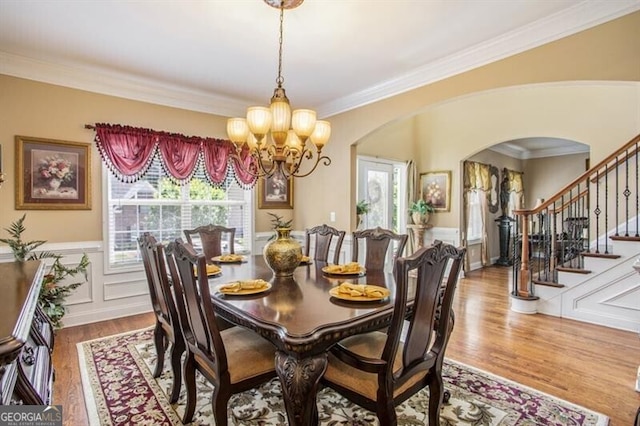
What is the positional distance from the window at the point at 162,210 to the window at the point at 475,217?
14.5 feet

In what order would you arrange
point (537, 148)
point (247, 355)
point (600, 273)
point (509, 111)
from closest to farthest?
point (247, 355), point (600, 273), point (509, 111), point (537, 148)

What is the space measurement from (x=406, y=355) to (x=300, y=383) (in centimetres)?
51

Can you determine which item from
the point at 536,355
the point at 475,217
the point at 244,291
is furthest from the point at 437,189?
the point at 244,291

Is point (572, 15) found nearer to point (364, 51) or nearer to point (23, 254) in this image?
point (364, 51)

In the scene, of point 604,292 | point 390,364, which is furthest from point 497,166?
point 390,364

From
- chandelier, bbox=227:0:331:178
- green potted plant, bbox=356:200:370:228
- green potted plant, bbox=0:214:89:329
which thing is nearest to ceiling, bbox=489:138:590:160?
green potted plant, bbox=356:200:370:228

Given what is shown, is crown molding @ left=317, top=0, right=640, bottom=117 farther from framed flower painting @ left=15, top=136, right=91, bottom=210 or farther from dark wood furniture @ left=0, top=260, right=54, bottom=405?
dark wood furniture @ left=0, top=260, right=54, bottom=405

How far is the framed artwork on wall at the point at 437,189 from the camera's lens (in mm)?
6152

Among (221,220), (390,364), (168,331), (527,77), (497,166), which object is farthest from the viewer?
(497,166)

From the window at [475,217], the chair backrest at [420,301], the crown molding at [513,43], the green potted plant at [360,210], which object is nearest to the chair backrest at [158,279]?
the chair backrest at [420,301]

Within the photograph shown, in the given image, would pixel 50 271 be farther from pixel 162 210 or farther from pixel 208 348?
pixel 208 348

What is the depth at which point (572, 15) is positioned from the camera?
250 centimetres

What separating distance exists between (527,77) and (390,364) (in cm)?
271
